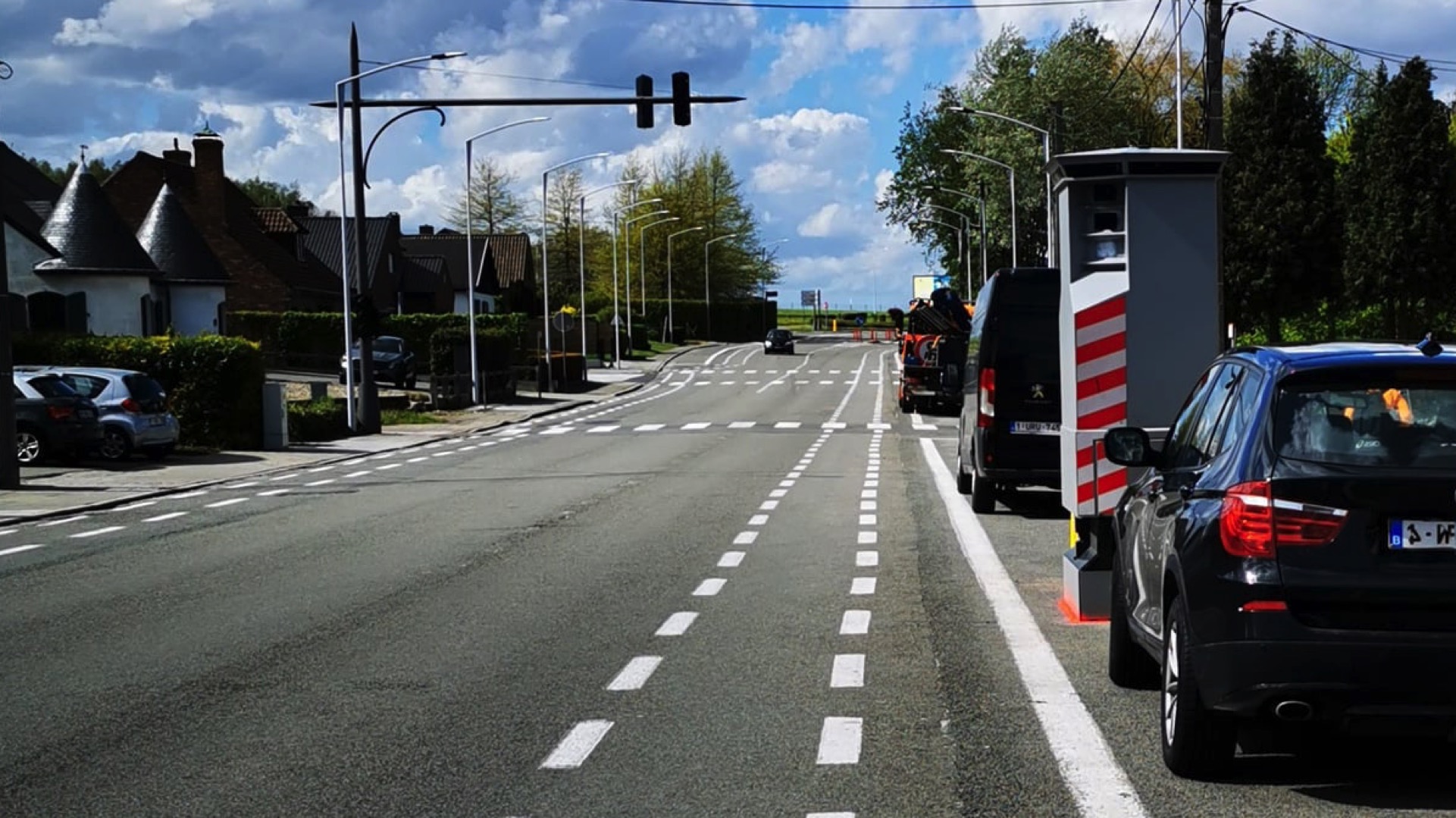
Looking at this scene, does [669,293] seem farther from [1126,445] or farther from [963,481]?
[1126,445]

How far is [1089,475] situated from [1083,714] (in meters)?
3.96

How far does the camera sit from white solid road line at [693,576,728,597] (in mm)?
12391

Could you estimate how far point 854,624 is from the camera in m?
10.9

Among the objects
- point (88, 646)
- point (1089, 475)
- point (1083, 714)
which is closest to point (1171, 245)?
point (1089, 475)

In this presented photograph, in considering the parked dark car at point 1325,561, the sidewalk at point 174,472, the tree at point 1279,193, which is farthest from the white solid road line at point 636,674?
the tree at point 1279,193

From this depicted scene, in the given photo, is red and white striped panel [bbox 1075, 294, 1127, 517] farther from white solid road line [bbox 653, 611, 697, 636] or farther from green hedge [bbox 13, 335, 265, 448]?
green hedge [bbox 13, 335, 265, 448]

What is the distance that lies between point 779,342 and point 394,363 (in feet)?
142

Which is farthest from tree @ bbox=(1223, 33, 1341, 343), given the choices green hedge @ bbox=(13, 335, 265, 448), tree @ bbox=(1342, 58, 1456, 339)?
green hedge @ bbox=(13, 335, 265, 448)

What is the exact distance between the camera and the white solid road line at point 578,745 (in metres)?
7.02

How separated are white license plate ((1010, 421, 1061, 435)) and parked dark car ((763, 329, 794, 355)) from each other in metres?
81.5

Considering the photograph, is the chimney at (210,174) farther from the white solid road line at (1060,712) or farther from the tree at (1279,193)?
the white solid road line at (1060,712)

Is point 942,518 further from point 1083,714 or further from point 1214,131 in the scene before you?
point 1083,714

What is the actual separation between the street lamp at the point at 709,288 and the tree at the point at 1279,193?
204 ft

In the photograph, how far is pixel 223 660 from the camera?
383 inches
